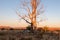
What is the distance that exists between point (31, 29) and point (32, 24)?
0.76 m

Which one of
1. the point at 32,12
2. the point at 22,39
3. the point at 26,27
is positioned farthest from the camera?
the point at 26,27

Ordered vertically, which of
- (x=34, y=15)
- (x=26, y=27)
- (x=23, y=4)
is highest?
(x=23, y=4)

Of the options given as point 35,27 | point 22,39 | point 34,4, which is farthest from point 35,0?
point 22,39

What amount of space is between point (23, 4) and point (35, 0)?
5.71 feet

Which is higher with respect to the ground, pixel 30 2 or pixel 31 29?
pixel 30 2

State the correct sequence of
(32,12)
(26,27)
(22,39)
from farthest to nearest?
1. (26,27)
2. (32,12)
3. (22,39)

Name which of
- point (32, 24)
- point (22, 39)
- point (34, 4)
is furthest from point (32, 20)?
point (22, 39)

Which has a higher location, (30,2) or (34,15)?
(30,2)

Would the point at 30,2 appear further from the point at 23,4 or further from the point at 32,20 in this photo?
the point at 32,20

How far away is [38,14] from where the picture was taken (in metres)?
23.0

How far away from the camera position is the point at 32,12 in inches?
889

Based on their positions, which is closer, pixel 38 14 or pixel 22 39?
pixel 22 39

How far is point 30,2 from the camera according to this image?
75.2ft

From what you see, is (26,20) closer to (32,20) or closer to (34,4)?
Result: (32,20)
